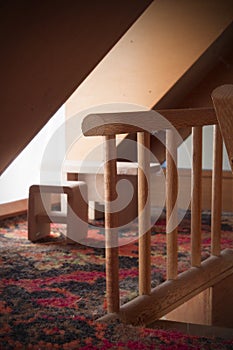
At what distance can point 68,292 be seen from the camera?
1811 mm

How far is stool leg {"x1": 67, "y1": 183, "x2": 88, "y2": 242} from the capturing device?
2531 mm

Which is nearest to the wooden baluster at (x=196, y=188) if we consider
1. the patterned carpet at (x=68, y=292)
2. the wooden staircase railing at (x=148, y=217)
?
the wooden staircase railing at (x=148, y=217)

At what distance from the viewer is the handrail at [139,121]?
4.79 ft

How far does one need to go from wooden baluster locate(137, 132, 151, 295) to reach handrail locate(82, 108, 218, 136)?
4cm

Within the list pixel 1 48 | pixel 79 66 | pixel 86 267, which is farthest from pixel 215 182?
pixel 1 48

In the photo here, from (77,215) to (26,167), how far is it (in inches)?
37.6

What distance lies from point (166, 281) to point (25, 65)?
36.2 inches

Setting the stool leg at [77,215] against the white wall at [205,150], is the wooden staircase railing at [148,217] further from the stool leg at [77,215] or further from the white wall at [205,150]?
the white wall at [205,150]

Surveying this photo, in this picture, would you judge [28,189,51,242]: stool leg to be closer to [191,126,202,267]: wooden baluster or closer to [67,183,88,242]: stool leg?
[67,183,88,242]: stool leg

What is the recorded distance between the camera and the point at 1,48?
172 cm

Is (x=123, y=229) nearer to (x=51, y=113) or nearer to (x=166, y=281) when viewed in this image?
(x=51, y=113)

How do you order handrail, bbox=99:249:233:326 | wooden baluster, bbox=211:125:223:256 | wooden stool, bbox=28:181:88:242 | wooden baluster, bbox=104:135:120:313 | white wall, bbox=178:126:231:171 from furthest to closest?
white wall, bbox=178:126:231:171
wooden stool, bbox=28:181:88:242
wooden baluster, bbox=211:125:223:256
handrail, bbox=99:249:233:326
wooden baluster, bbox=104:135:120:313

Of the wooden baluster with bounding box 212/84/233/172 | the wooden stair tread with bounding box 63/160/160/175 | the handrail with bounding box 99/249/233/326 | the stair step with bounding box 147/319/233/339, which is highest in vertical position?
the wooden baluster with bounding box 212/84/233/172

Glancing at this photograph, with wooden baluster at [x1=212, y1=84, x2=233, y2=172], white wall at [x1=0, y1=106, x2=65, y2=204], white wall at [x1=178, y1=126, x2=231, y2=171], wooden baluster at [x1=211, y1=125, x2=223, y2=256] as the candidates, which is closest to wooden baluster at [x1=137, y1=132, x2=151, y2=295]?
wooden baluster at [x1=211, y1=125, x2=223, y2=256]
